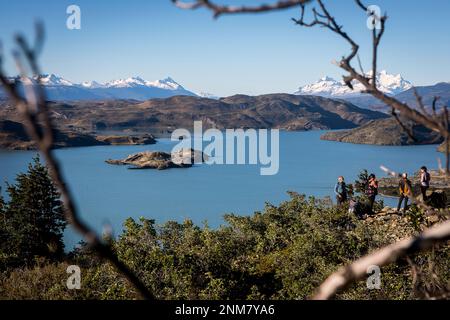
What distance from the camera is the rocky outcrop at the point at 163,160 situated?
7450 cm

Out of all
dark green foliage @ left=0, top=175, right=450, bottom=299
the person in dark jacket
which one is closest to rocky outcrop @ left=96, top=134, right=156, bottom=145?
dark green foliage @ left=0, top=175, right=450, bottom=299

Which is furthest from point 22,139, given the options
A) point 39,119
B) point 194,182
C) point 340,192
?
point 39,119

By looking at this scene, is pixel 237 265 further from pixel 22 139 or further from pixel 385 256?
pixel 22 139

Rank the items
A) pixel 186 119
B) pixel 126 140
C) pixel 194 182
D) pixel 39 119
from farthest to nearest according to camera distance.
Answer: pixel 186 119 → pixel 126 140 → pixel 194 182 → pixel 39 119

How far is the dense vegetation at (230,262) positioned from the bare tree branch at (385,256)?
19.5 feet

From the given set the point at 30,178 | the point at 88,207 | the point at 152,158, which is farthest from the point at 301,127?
the point at 30,178

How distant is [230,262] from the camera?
12672mm

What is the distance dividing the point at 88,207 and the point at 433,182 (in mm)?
36708

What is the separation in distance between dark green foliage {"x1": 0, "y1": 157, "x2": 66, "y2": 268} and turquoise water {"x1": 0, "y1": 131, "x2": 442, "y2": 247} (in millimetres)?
8573

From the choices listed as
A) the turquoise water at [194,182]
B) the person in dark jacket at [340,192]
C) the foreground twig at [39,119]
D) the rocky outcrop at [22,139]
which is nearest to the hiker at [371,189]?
the person in dark jacket at [340,192]

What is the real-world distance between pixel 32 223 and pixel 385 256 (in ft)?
63.2

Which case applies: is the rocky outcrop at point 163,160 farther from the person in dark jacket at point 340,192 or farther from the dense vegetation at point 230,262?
the person in dark jacket at point 340,192

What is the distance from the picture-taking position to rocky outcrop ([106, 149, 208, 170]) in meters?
74.5

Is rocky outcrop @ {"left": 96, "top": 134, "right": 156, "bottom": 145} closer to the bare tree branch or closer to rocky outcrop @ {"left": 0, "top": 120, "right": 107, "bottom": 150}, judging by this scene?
rocky outcrop @ {"left": 0, "top": 120, "right": 107, "bottom": 150}
